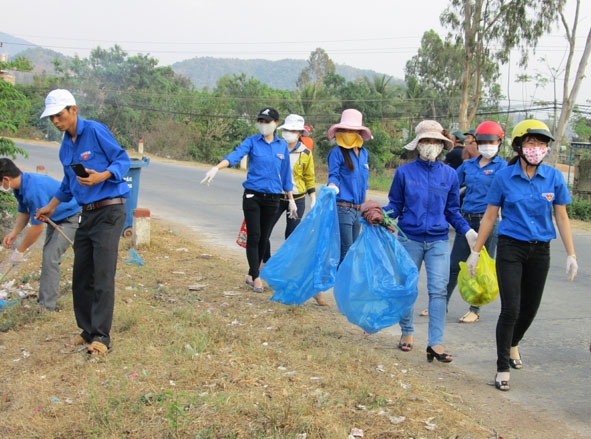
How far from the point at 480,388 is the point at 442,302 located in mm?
805

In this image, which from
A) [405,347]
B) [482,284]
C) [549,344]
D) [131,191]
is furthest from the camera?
[131,191]

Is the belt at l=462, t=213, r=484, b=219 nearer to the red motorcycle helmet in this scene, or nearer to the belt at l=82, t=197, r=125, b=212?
the red motorcycle helmet

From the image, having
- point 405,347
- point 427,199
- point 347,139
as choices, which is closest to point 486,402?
point 405,347

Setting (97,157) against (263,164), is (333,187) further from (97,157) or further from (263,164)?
(97,157)

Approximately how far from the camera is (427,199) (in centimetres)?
528

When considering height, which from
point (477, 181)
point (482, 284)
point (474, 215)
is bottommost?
point (482, 284)

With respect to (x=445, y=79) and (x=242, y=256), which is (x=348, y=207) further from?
(x=445, y=79)

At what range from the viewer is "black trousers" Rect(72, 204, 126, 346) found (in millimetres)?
5039

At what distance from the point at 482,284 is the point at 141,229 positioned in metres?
5.20

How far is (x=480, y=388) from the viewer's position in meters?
4.67

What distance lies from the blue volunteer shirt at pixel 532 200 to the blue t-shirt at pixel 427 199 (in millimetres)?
697

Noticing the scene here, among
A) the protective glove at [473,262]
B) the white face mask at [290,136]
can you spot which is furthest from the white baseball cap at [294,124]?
the protective glove at [473,262]

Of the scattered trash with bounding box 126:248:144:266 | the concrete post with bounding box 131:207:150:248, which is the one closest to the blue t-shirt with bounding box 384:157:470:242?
the scattered trash with bounding box 126:248:144:266

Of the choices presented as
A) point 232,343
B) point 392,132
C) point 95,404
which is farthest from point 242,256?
point 392,132
